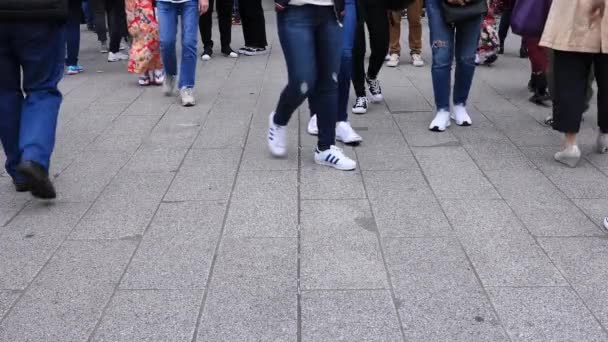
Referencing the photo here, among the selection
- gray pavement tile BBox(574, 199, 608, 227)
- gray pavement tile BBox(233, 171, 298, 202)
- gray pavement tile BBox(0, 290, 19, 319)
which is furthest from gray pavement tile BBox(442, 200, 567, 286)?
gray pavement tile BBox(0, 290, 19, 319)

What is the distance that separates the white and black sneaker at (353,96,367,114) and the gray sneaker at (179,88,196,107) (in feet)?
5.17

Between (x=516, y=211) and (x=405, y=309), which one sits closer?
(x=405, y=309)

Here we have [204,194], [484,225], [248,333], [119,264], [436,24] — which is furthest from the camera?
[436,24]

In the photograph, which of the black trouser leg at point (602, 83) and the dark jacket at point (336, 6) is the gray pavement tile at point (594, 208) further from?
the dark jacket at point (336, 6)

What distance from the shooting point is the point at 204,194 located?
13.1 ft

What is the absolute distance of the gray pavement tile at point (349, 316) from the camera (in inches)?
98.4

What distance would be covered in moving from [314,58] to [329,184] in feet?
2.67

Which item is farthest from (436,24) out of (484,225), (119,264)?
(119,264)

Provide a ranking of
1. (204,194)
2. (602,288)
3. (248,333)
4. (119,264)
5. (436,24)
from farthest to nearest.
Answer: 1. (436,24)
2. (204,194)
3. (119,264)
4. (602,288)
5. (248,333)

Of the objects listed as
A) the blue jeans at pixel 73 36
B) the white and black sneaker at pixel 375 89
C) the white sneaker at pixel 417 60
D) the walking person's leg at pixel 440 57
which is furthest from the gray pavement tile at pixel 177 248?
the white sneaker at pixel 417 60

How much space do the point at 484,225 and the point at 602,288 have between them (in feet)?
2.51

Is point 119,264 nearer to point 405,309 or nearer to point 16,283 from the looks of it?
point 16,283

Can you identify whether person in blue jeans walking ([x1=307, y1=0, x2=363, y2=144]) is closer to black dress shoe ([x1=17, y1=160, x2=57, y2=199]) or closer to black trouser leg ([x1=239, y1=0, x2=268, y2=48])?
black dress shoe ([x1=17, y1=160, x2=57, y2=199])

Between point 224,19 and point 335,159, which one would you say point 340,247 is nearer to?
point 335,159
